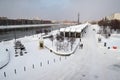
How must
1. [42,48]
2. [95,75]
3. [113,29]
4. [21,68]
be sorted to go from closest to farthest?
1. [95,75]
2. [21,68]
3. [42,48]
4. [113,29]

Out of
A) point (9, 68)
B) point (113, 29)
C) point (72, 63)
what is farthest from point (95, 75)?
point (113, 29)

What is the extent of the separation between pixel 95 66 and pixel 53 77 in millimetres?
5667

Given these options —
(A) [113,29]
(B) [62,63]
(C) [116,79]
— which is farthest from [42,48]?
(A) [113,29]

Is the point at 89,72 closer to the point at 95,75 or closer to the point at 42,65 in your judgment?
the point at 95,75

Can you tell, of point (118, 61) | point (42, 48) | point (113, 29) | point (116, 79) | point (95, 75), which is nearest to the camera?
point (116, 79)

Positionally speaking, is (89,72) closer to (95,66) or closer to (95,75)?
(95,75)

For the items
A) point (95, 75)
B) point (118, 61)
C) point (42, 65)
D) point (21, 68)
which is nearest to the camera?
point (95, 75)

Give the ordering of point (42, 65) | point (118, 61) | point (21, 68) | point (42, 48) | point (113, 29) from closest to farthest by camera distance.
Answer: point (21, 68) < point (42, 65) < point (118, 61) < point (42, 48) < point (113, 29)

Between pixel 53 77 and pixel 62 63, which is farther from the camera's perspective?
pixel 62 63

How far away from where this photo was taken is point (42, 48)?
77.6ft

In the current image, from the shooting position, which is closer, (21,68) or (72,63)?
(21,68)

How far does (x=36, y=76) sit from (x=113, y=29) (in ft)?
170

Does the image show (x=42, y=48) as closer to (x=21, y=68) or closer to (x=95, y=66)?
(x=21, y=68)

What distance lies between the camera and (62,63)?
52.1 feet
